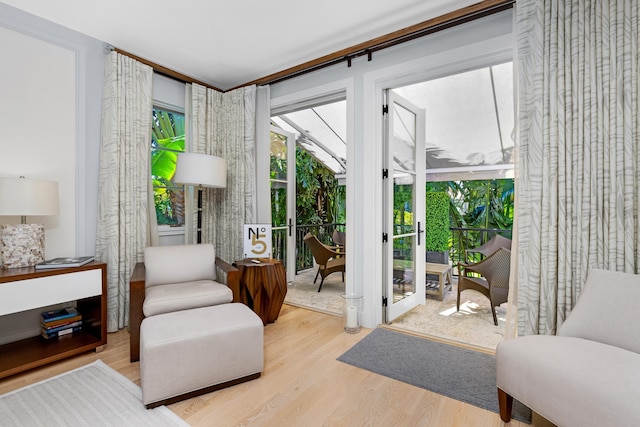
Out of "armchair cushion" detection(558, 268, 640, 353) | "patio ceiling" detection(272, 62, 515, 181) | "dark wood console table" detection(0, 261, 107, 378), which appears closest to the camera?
"armchair cushion" detection(558, 268, 640, 353)

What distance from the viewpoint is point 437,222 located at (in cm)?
532

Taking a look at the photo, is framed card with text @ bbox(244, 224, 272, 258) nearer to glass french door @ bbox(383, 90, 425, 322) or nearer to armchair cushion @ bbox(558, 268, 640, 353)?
glass french door @ bbox(383, 90, 425, 322)

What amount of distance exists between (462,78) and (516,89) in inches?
72.6

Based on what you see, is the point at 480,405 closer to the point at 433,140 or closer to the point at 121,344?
the point at 121,344

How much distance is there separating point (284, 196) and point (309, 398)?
3.20 m

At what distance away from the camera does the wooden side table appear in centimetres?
287

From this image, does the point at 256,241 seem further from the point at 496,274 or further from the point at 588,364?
the point at 588,364

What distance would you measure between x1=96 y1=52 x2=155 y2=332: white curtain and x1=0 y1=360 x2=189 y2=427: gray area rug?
2.87 ft

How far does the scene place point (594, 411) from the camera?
1152 mm

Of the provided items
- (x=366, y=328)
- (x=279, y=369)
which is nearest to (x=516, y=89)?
(x=366, y=328)

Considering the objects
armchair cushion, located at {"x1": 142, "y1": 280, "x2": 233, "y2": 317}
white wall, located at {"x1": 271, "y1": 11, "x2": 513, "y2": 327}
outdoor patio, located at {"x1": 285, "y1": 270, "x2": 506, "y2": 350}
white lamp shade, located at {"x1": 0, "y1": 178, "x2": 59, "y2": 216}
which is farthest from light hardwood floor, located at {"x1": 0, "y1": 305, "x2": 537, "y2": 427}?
white lamp shade, located at {"x1": 0, "y1": 178, "x2": 59, "y2": 216}

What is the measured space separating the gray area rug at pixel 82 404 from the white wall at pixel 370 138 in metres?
1.80

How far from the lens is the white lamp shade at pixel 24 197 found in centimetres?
205

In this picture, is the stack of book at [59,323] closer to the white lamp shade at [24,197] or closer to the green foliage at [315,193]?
the white lamp shade at [24,197]
